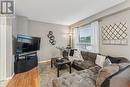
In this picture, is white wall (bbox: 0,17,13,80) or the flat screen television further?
the flat screen television

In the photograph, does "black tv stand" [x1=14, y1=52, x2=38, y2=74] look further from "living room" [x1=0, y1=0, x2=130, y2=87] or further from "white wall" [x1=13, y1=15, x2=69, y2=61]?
"white wall" [x1=13, y1=15, x2=69, y2=61]

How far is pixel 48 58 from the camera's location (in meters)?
6.27

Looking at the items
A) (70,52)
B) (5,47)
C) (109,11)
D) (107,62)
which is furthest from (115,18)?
(5,47)

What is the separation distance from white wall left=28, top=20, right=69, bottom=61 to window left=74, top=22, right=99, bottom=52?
0.91 metres

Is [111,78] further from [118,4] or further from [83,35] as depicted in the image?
[83,35]

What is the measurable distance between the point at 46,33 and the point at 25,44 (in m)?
Answer: 2.19

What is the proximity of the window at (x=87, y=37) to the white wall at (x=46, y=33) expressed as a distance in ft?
2.97

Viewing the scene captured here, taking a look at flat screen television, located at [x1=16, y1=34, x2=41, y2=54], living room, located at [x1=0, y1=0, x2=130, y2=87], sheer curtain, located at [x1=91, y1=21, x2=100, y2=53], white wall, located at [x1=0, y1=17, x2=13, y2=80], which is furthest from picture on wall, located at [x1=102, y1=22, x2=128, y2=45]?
white wall, located at [x1=0, y1=17, x2=13, y2=80]

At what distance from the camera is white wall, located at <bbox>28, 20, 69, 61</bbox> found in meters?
5.75

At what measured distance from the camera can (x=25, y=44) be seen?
413 cm

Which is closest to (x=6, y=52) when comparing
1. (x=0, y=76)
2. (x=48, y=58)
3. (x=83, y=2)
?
(x=0, y=76)

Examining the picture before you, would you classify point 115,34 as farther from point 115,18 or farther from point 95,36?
point 95,36

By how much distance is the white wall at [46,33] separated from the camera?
575 centimetres

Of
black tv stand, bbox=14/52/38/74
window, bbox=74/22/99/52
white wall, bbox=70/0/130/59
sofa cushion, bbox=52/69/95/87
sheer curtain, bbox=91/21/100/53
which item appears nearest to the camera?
sofa cushion, bbox=52/69/95/87
